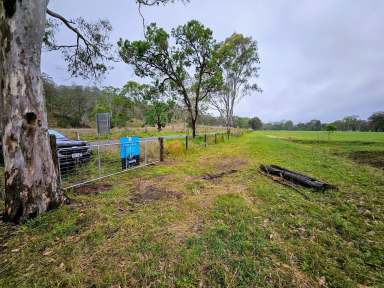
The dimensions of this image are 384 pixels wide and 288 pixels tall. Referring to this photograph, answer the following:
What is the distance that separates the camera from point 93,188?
4418 mm

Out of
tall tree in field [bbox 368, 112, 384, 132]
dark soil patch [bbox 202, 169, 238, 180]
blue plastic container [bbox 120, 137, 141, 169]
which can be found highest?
tall tree in field [bbox 368, 112, 384, 132]

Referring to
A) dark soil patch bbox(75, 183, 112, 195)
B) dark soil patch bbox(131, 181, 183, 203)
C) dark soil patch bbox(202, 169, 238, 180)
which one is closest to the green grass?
dark soil patch bbox(131, 181, 183, 203)

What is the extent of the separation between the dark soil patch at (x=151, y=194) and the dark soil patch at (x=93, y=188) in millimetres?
814

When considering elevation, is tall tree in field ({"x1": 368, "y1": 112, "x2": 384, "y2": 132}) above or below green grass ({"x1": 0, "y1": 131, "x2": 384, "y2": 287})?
above

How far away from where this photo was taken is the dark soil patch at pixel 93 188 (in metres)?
4.12

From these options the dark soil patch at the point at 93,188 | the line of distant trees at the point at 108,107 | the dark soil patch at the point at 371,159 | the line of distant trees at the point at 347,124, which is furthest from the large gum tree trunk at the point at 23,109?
the line of distant trees at the point at 347,124

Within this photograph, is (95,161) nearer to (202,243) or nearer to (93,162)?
(93,162)

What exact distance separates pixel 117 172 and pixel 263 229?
4.81m

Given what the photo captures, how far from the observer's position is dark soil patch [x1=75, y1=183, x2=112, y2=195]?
13.5 feet

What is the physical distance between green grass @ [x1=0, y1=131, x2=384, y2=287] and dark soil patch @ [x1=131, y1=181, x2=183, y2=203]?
95 mm

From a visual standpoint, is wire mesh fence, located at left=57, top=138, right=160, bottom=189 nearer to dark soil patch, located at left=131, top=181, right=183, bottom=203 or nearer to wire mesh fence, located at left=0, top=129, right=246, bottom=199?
wire mesh fence, located at left=0, top=129, right=246, bottom=199

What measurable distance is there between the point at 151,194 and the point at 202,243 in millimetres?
2079

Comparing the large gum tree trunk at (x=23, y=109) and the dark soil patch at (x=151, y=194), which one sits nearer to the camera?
the large gum tree trunk at (x=23, y=109)

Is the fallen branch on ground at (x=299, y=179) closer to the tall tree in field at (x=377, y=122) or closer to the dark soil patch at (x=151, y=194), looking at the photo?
the dark soil patch at (x=151, y=194)
